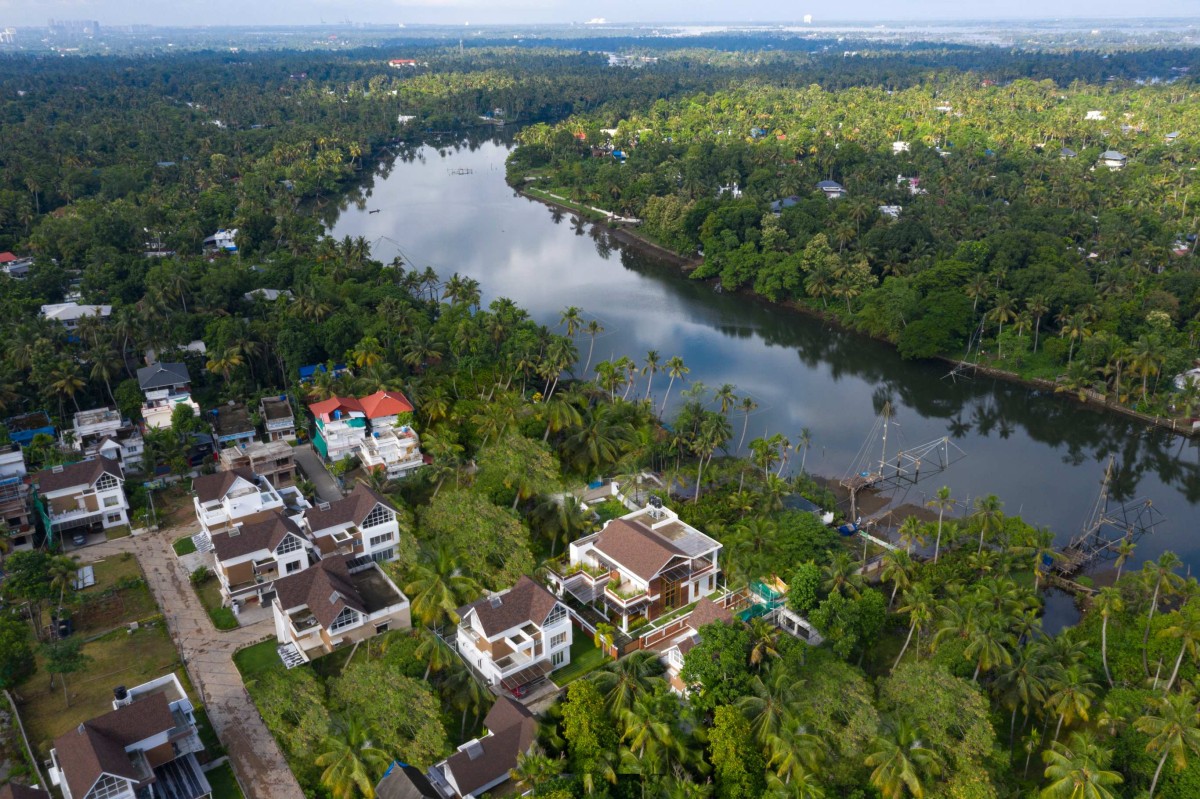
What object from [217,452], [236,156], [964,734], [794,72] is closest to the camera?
[964,734]

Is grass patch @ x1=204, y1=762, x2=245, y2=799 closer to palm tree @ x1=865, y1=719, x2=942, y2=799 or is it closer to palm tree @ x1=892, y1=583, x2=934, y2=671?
palm tree @ x1=865, y1=719, x2=942, y2=799

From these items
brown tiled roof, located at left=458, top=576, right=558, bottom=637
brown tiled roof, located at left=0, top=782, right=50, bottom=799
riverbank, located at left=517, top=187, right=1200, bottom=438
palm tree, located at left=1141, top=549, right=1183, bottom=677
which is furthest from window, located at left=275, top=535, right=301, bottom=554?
riverbank, located at left=517, top=187, right=1200, bottom=438

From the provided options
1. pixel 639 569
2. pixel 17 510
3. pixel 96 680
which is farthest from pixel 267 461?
pixel 639 569

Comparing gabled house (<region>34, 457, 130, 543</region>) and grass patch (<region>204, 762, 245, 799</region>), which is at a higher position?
gabled house (<region>34, 457, 130, 543</region>)

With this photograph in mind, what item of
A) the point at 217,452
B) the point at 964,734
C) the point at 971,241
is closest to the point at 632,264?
the point at 971,241

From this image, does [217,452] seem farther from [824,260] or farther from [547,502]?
[824,260]

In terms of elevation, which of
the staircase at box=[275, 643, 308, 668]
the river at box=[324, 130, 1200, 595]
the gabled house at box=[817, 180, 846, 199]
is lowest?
the river at box=[324, 130, 1200, 595]

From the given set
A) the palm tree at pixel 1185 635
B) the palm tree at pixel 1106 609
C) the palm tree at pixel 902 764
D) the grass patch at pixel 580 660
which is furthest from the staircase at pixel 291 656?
the palm tree at pixel 1185 635
